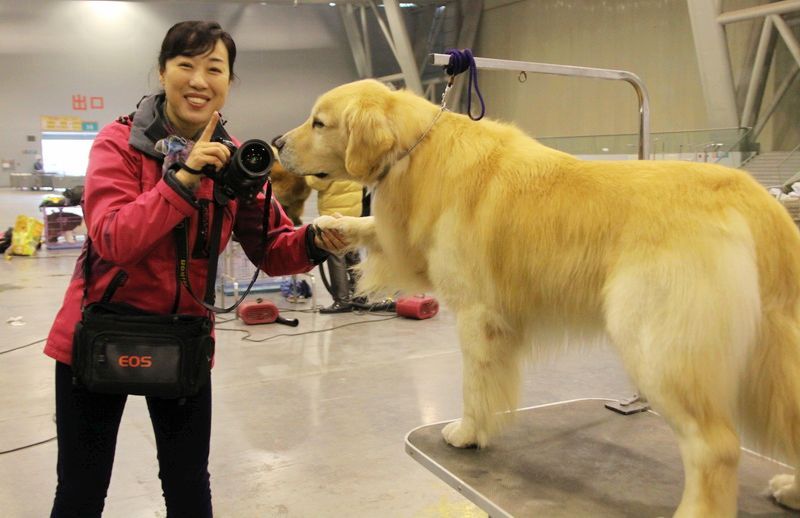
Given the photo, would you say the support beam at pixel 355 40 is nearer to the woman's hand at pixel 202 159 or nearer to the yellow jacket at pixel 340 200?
the yellow jacket at pixel 340 200

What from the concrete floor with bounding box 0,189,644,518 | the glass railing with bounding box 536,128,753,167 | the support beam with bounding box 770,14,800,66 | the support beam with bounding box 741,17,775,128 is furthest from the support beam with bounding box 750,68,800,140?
the concrete floor with bounding box 0,189,644,518

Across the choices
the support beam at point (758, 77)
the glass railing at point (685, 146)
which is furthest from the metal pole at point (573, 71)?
the support beam at point (758, 77)

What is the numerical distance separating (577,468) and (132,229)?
4.53 feet

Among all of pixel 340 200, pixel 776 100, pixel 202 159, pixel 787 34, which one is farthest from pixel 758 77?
pixel 202 159

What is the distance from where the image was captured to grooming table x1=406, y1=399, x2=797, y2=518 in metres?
1.73

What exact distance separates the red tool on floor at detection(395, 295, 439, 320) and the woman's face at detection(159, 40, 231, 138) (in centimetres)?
482

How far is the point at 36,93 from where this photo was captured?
18938 mm

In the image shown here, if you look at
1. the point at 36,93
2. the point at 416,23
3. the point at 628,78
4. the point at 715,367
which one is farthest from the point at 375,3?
the point at 715,367

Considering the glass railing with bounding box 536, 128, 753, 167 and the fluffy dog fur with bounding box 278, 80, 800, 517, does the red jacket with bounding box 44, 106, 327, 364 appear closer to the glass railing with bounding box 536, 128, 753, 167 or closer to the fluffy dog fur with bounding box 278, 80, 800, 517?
the fluffy dog fur with bounding box 278, 80, 800, 517

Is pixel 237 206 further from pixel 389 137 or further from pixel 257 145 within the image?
pixel 389 137

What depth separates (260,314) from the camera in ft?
21.2

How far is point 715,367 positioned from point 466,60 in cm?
126

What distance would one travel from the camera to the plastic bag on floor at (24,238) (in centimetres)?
1051

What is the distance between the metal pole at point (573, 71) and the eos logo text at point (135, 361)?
52.0 inches
